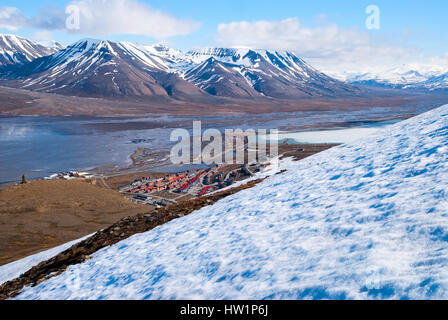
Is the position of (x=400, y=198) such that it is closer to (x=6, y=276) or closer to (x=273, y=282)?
(x=273, y=282)

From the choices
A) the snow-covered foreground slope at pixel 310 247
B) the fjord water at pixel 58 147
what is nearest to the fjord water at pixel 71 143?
the fjord water at pixel 58 147

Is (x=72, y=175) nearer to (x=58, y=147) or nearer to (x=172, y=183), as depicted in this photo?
(x=172, y=183)

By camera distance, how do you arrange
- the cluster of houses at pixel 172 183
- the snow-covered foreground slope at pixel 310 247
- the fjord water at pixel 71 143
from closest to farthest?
the snow-covered foreground slope at pixel 310 247 → the cluster of houses at pixel 172 183 → the fjord water at pixel 71 143

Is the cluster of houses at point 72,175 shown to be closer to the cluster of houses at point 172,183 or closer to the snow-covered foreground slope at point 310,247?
the cluster of houses at point 172,183

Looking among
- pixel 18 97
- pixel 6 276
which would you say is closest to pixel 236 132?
pixel 6 276

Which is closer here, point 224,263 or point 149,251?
point 224,263

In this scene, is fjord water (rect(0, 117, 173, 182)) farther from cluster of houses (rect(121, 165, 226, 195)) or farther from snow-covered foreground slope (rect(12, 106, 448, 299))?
snow-covered foreground slope (rect(12, 106, 448, 299))

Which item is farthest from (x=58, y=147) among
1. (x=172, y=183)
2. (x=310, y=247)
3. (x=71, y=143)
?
(x=310, y=247)

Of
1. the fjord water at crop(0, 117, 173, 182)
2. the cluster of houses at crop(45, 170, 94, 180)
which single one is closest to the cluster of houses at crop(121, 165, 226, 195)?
the cluster of houses at crop(45, 170, 94, 180)
